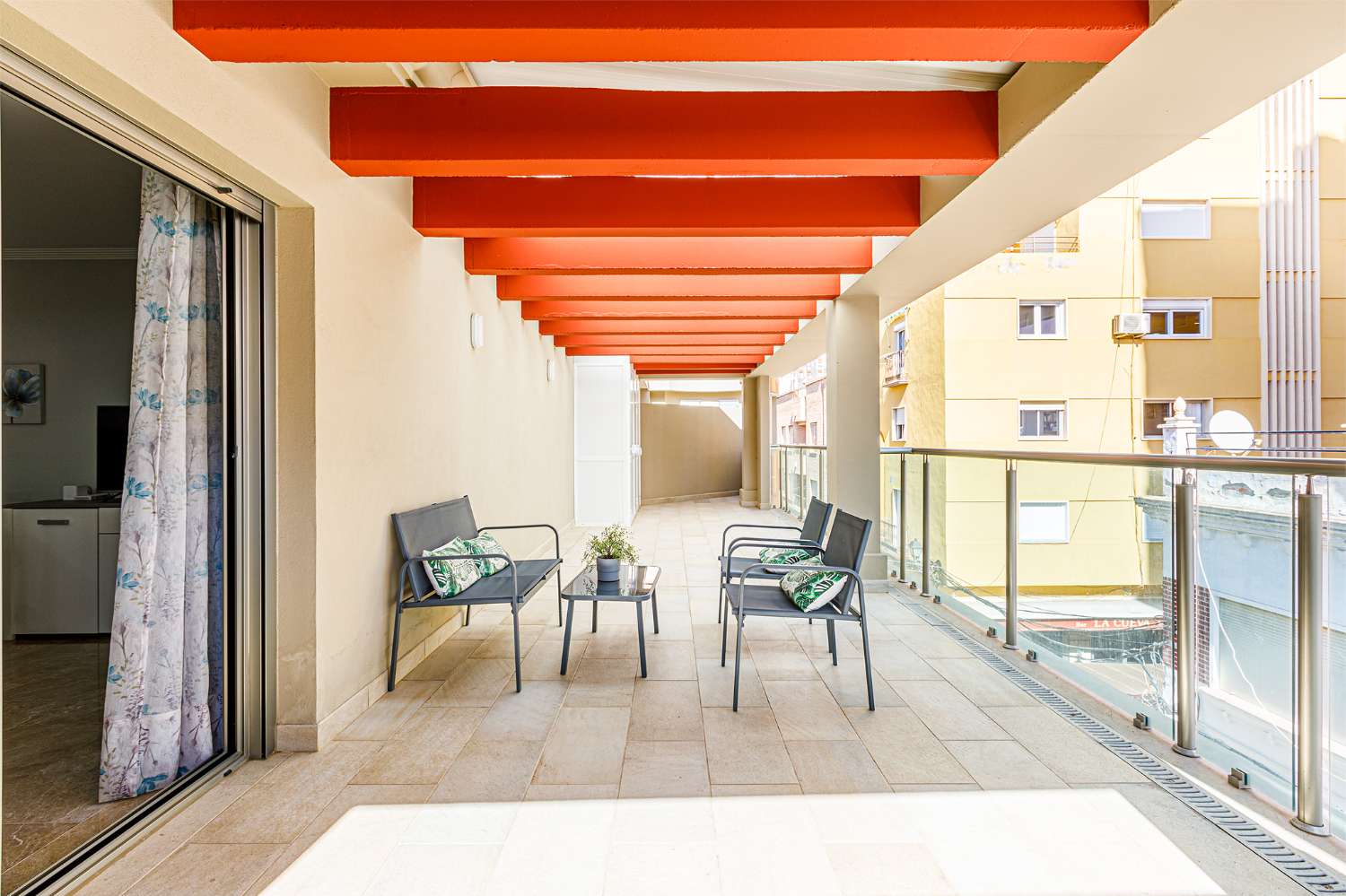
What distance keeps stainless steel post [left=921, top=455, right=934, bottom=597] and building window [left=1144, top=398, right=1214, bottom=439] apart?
34.2ft

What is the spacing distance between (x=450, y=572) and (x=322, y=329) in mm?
1307

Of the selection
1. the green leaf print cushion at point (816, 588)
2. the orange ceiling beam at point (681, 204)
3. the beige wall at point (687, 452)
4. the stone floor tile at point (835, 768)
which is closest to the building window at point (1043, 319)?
the beige wall at point (687, 452)

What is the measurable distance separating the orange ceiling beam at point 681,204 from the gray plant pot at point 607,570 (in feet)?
5.91

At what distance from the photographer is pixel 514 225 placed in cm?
353

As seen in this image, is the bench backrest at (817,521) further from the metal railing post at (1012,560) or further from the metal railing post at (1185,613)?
the metal railing post at (1185,613)

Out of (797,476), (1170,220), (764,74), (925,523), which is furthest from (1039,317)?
(764,74)

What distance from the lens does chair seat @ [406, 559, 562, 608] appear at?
10.4ft

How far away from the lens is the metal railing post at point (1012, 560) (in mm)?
3665

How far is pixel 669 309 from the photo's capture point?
595 centimetres

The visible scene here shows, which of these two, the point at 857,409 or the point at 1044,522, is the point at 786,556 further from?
the point at 857,409

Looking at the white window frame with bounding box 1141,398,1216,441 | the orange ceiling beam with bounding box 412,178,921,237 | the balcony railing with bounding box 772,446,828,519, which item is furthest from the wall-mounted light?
the white window frame with bounding box 1141,398,1216,441

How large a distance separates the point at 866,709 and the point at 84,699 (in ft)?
11.8

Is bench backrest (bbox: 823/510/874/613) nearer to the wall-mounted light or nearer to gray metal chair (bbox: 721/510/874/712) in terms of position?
gray metal chair (bbox: 721/510/874/712)

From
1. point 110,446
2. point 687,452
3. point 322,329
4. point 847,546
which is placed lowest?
point 847,546
